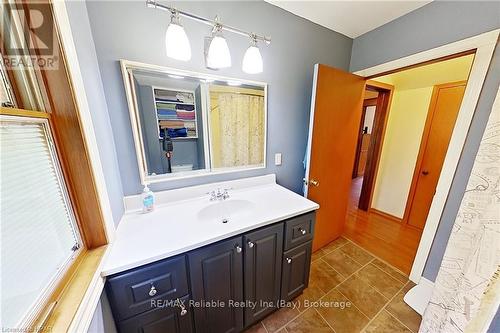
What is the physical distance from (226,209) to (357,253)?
5.18ft

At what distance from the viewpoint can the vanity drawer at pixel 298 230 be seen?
1.12m

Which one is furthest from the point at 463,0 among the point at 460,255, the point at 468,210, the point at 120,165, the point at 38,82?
the point at 120,165

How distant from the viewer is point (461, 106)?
1154 millimetres

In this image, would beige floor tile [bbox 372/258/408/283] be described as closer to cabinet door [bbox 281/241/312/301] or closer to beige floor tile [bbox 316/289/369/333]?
beige floor tile [bbox 316/289/369/333]

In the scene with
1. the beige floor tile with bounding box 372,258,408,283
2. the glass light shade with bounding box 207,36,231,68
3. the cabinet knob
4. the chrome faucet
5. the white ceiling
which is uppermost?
the white ceiling

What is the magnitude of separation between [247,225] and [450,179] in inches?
57.9

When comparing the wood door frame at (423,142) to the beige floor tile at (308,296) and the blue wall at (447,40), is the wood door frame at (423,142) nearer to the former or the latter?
the blue wall at (447,40)

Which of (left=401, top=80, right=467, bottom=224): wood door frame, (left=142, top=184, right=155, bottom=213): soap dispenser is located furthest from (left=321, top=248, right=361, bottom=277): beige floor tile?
A: (left=142, top=184, right=155, bottom=213): soap dispenser

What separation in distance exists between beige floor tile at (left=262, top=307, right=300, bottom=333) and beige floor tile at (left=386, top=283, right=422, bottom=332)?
718 mm

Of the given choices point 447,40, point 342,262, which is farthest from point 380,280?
point 447,40

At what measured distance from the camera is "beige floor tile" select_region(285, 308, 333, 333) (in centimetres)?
117

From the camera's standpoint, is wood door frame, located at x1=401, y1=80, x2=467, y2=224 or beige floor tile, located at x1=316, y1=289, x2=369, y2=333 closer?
beige floor tile, located at x1=316, y1=289, x2=369, y2=333

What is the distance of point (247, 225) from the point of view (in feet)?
3.13

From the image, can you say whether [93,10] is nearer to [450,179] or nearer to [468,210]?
[468,210]
